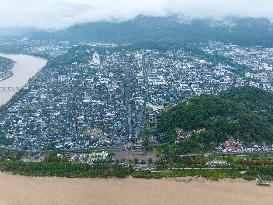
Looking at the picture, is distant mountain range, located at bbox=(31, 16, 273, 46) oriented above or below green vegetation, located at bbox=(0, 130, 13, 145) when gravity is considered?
above

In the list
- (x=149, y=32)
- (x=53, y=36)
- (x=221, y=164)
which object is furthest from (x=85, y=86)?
(x=53, y=36)

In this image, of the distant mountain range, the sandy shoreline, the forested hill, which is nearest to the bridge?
the forested hill

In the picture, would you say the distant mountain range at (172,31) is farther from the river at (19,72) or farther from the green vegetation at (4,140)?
the green vegetation at (4,140)

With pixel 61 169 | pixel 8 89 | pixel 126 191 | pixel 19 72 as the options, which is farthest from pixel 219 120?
pixel 19 72

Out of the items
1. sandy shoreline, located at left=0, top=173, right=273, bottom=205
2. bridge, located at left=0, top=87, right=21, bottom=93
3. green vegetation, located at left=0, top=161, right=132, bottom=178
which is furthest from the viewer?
bridge, located at left=0, top=87, right=21, bottom=93

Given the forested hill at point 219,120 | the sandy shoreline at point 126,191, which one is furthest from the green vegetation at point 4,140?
the forested hill at point 219,120

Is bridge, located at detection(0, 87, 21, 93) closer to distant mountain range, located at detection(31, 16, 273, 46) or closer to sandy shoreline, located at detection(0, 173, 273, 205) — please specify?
sandy shoreline, located at detection(0, 173, 273, 205)

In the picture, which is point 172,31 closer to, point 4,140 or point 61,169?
point 4,140
